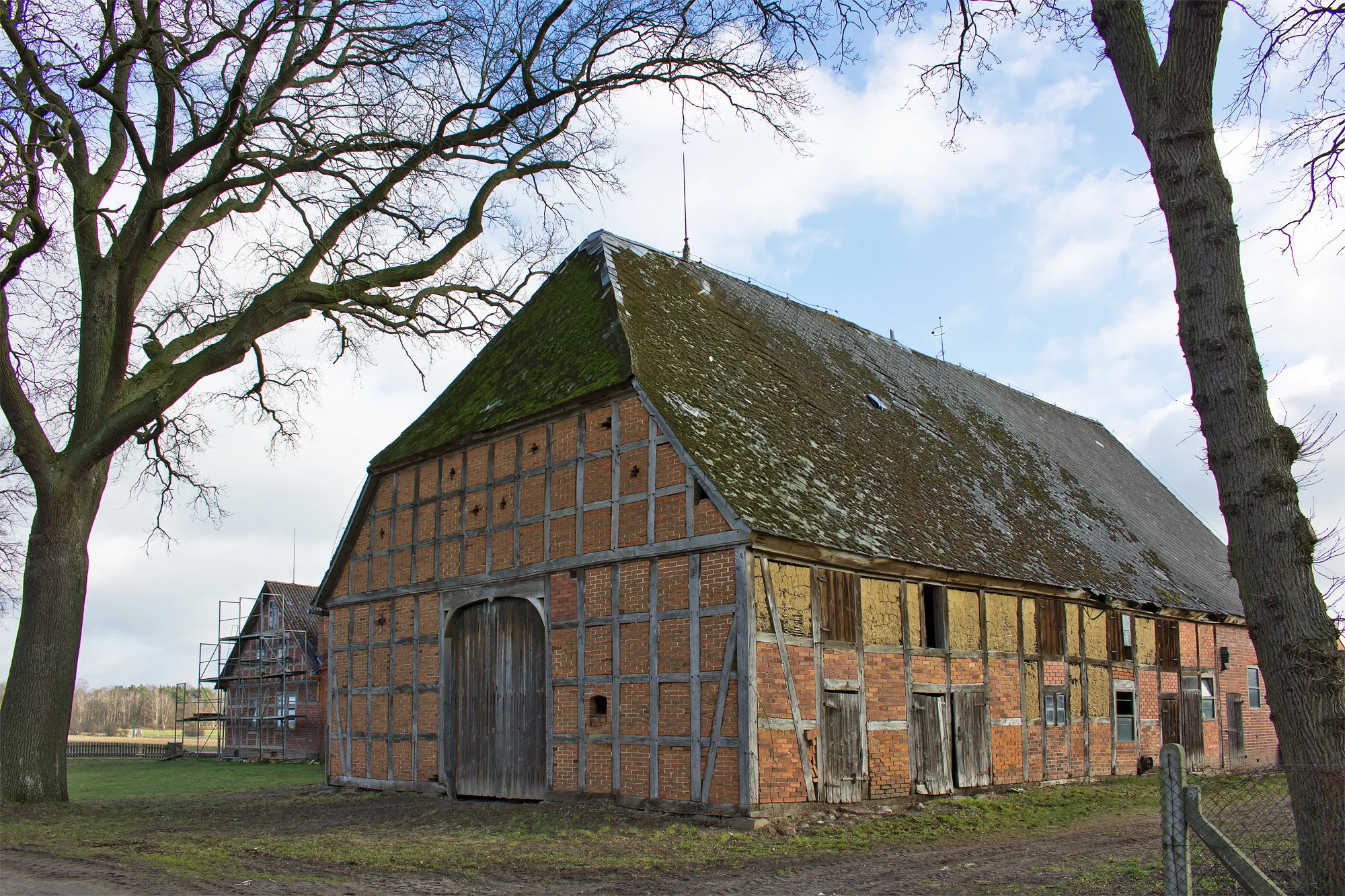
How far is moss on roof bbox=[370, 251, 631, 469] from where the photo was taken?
1541 cm

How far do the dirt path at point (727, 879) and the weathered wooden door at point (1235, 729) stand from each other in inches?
508

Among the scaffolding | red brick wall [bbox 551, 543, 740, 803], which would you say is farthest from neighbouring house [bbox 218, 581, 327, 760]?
red brick wall [bbox 551, 543, 740, 803]

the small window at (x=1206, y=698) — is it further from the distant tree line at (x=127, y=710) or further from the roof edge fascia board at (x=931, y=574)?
the distant tree line at (x=127, y=710)

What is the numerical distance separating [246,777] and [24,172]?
60.1 ft

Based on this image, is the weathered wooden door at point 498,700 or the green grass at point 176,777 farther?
the green grass at point 176,777

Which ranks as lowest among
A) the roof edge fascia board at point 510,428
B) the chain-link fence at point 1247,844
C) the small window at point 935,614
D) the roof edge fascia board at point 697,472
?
the chain-link fence at point 1247,844

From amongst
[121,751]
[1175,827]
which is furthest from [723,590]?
[121,751]

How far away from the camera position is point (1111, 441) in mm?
31484

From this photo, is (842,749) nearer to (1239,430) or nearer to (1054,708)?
(1054,708)

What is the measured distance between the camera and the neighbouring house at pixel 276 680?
3625cm

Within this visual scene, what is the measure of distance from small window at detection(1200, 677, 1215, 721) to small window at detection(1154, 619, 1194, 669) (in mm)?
1191

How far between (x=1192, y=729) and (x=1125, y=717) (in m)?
2.75

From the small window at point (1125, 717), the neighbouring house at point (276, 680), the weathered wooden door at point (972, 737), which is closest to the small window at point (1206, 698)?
the small window at point (1125, 717)

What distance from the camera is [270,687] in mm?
38750
